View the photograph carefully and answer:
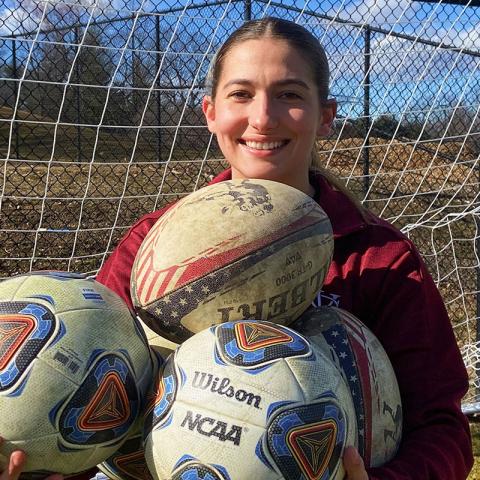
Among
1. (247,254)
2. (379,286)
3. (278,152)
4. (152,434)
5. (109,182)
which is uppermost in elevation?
(278,152)

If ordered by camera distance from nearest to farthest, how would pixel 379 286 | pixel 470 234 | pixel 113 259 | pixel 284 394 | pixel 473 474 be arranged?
pixel 284 394
pixel 379 286
pixel 113 259
pixel 473 474
pixel 470 234

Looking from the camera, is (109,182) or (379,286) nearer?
(379,286)

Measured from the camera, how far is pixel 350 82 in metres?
5.45

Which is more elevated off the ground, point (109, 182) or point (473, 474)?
point (109, 182)

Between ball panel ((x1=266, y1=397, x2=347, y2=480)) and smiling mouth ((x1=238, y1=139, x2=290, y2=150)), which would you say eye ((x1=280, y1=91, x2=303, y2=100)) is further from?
ball panel ((x1=266, y1=397, x2=347, y2=480))

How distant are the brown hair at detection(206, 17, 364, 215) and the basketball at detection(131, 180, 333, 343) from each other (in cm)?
39

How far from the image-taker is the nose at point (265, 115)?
180 cm

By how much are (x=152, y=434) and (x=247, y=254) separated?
417 mm

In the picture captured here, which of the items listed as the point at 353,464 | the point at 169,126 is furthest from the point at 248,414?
the point at 169,126

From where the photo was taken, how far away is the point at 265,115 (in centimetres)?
180

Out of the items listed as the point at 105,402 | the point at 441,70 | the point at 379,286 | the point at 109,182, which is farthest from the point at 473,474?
the point at 109,182

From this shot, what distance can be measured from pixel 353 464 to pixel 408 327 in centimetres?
46

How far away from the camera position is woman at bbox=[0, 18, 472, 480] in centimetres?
164

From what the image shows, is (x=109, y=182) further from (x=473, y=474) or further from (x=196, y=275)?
(x=196, y=275)
